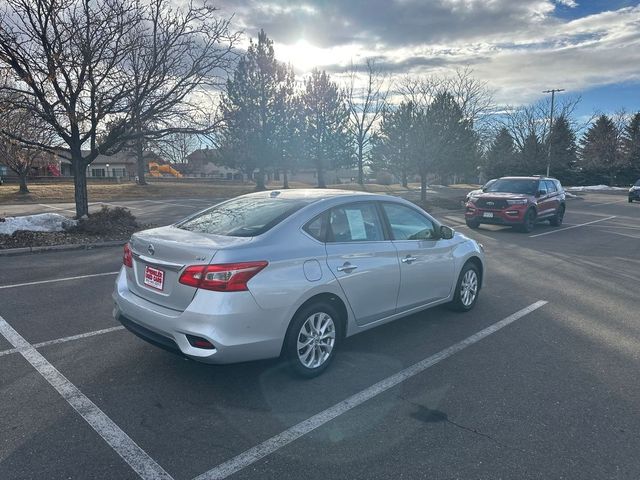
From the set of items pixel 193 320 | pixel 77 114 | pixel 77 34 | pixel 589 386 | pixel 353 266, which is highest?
pixel 77 34

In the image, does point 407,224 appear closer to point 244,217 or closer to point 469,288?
point 469,288

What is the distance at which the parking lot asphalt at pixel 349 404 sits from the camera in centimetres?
284

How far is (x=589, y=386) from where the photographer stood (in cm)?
395

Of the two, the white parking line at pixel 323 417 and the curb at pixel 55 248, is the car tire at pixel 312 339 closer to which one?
the white parking line at pixel 323 417

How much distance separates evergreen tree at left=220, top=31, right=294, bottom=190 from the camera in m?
35.6

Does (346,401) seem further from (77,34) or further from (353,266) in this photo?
(77,34)

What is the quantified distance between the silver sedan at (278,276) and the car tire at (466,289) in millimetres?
716

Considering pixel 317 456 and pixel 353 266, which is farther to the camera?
pixel 353 266

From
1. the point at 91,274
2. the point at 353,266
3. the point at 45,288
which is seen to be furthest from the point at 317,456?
the point at 91,274

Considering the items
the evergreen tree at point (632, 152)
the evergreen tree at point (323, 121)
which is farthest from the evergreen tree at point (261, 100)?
the evergreen tree at point (632, 152)

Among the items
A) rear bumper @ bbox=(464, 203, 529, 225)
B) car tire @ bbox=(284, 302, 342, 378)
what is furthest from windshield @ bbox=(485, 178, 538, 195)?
car tire @ bbox=(284, 302, 342, 378)

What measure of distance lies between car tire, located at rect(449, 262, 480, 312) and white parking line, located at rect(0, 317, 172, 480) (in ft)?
13.1

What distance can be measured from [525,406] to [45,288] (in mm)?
6499

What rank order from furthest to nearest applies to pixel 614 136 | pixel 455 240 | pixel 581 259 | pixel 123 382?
pixel 614 136 < pixel 581 259 < pixel 455 240 < pixel 123 382
